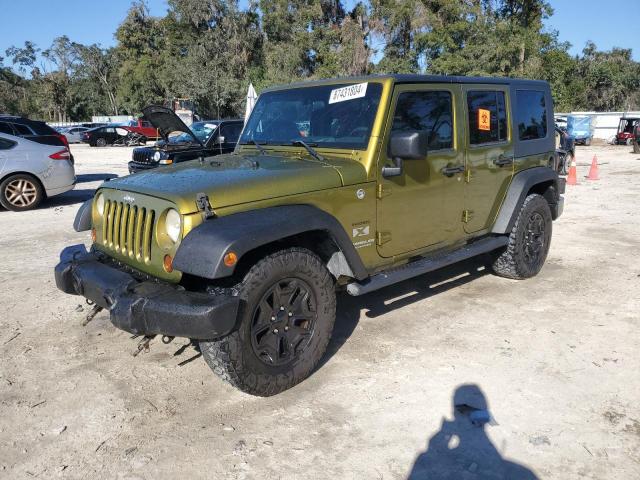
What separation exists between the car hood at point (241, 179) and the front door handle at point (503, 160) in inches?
71.4

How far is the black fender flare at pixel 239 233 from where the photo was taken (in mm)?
2732

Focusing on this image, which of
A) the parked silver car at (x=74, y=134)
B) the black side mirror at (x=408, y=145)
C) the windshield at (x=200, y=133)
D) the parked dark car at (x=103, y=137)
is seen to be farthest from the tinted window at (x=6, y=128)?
the parked silver car at (x=74, y=134)

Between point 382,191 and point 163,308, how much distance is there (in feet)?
5.76

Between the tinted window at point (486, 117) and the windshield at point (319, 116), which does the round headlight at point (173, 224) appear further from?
the tinted window at point (486, 117)

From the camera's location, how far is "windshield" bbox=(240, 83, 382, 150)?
3797 mm

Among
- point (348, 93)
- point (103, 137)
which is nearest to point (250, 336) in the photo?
point (348, 93)

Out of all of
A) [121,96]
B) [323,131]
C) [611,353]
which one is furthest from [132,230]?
[121,96]

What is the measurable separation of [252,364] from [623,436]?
2.12 m

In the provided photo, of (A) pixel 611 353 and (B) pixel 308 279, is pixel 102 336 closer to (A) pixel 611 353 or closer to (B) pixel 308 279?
(B) pixel 308 279

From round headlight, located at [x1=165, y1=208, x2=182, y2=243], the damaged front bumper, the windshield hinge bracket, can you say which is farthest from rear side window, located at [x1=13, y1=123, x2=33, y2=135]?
the windshield hinge bracket

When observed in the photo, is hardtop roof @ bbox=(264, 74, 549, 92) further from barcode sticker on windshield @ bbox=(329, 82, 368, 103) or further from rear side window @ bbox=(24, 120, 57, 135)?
rear side window @ bbox=(24, 120, 57, 135)

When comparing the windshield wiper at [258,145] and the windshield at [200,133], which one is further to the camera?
the windshield at [200,133]

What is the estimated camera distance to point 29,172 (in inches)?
385

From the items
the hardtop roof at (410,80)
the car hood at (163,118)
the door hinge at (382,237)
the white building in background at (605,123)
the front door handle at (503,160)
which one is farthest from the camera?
the white building in background at (605,123)
